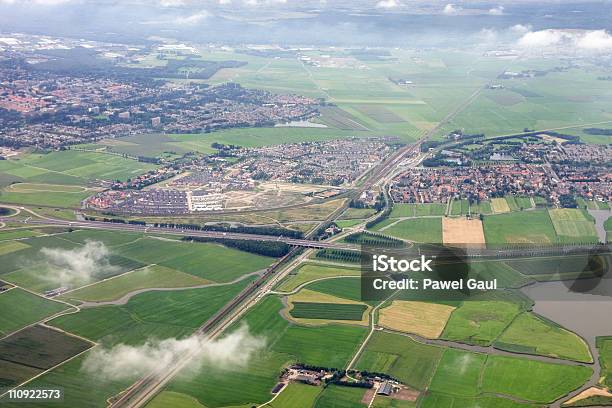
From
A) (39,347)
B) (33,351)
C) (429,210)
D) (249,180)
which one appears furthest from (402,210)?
(33,351)

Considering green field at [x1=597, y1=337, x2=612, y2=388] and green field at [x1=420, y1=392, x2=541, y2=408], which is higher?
green field at [x1=597, y1=337, x2=612, y2=388]

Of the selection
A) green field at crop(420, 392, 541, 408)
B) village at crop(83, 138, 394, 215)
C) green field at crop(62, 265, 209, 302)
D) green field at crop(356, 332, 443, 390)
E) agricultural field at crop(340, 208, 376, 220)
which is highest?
village at crop(83, 138, 394, 215)

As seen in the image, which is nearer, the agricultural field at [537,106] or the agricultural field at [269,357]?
the agricultural field at [269,357]

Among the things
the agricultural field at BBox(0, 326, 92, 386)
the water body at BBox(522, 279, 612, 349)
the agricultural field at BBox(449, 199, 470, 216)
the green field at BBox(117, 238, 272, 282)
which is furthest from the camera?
the agricultural field at BBox(449, 199, 470, 216)

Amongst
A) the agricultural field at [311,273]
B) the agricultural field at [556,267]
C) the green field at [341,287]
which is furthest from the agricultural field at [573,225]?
the green field at [341,287]

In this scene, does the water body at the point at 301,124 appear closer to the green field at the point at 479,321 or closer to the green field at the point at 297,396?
the green field at the point at 479,321

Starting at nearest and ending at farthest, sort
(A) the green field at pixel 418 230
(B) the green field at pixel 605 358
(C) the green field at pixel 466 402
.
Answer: (C) the green field at pixel 466 402 → (B) the green field at pixel 605 358 → (A) the green field at pixel 418 230

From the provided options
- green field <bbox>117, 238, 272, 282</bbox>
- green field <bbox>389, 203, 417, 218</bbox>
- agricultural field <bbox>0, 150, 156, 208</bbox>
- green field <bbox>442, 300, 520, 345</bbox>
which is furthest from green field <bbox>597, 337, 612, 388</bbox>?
agricultural field <bbox>0, 150, 156, 208</bbox>

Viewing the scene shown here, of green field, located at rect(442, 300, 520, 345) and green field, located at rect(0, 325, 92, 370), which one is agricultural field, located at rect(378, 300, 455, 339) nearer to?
green field, located at rect(442, 300, 520, 345)
